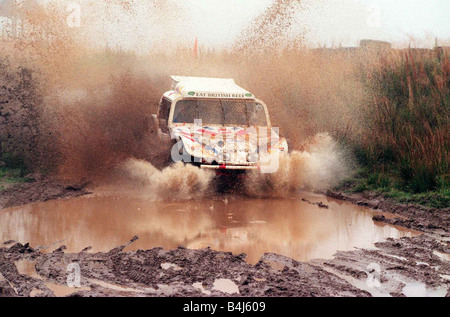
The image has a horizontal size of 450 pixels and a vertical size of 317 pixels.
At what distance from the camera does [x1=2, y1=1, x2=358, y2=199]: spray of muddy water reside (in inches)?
427

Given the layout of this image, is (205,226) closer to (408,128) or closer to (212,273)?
(212,273)

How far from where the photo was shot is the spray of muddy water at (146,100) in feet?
35.6

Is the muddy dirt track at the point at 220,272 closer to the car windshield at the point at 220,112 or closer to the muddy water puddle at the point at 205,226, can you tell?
the muddy water puddle at the point at 205,226

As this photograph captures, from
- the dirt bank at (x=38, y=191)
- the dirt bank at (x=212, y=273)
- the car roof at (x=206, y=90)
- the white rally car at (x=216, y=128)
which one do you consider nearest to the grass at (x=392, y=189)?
the white rally car at (x=216, y=128)

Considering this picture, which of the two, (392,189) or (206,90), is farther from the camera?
(206,90)

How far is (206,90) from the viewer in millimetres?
11203

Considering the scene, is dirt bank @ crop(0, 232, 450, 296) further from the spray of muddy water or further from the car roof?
the car roof

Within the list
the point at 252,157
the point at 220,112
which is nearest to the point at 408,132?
the point at 252,157

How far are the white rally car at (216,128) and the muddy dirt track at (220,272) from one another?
294 centimetres

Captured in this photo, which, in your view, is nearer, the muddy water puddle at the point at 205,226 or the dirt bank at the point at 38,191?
the muddy water puddle at the point at 205,226

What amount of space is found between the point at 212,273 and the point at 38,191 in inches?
216

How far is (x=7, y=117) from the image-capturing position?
509 inches

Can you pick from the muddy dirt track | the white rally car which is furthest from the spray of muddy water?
the muddy dirt track
